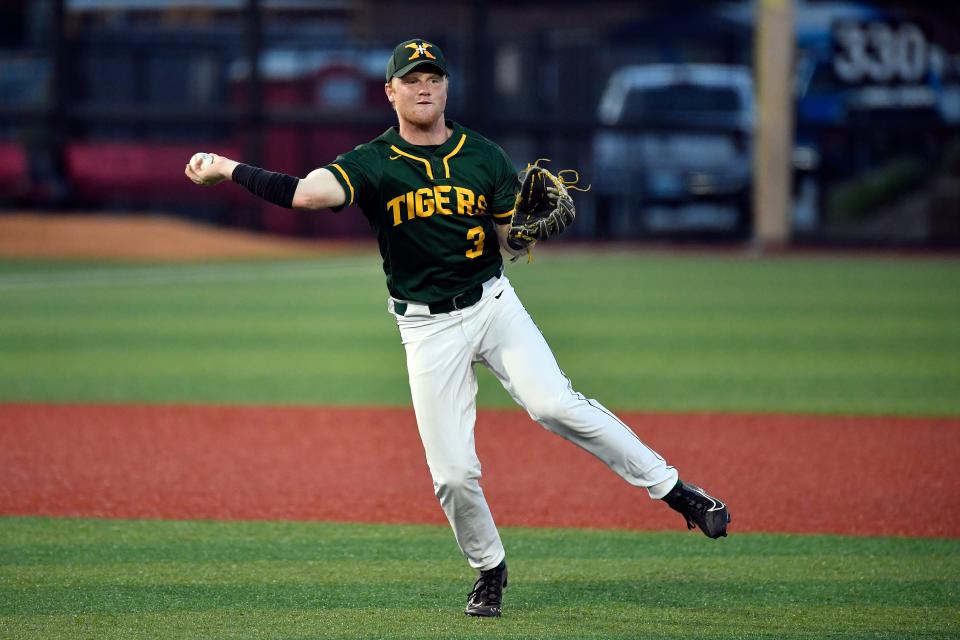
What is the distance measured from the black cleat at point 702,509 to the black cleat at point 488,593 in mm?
631

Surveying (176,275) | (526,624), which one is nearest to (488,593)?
(526,624)

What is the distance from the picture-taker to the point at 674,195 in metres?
26.7

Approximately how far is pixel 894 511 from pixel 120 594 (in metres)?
3.56

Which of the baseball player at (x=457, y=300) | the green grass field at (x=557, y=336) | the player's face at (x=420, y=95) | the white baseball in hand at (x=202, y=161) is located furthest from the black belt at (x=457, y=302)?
the green grass field at (x=557, y=336)

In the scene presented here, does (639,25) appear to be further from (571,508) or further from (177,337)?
(571,508)

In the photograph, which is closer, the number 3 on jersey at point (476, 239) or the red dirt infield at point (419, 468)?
the number 3 on jersey at point (476, 239)

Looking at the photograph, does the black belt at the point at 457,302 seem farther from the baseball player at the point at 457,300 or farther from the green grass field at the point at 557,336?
the green grass field at the point at 557,336

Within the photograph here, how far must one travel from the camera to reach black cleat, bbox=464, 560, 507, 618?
4910 mm

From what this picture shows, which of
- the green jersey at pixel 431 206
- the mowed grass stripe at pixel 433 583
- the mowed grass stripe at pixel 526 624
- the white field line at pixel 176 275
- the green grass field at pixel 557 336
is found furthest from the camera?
the white field line at pixel 176 275

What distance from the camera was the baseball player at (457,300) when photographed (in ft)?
16.3

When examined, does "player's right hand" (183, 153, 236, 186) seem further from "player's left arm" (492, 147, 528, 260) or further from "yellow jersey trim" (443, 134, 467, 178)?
"player's left arm" (492, 147, 528, 260)

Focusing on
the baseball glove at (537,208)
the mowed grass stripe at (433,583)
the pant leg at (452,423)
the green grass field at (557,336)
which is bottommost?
the green grass field at (557,336)

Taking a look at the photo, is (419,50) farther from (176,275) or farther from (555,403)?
(176,275)

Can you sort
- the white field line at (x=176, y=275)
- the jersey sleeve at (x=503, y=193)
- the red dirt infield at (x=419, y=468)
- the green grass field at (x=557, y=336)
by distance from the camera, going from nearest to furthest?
the jersey sleeve at (x=503, y=193) < the red dirt infield at (x=419, y=468) < the green grass field at (x=557, y=336) < the white field line at (x=176, y=275)
